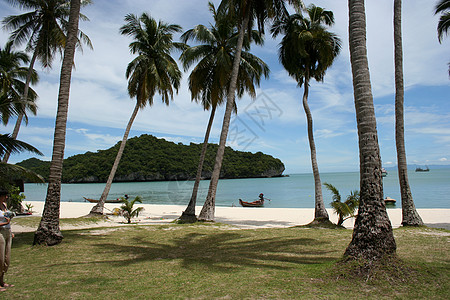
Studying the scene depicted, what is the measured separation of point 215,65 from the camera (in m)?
17.2

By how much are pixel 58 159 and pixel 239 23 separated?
10.5 m

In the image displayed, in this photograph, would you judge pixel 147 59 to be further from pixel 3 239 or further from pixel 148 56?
pixel 3 239

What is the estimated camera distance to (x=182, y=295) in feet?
14.4

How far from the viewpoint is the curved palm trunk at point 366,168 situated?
501 cm

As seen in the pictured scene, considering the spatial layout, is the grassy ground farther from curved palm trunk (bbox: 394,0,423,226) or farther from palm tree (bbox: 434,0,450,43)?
palm tree (bbox: 434,0,450,43)

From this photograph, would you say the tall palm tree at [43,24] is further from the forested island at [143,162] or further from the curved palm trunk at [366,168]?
the forested island at [143,162]

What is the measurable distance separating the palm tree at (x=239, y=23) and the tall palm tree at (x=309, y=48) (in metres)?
0.92

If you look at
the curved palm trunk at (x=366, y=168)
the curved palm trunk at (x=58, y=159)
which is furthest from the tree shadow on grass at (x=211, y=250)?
the curved palm trunk at (x=366, y=168)

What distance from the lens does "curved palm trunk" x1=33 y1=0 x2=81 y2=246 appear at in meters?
8.54

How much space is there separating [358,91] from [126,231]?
9548 millimetres

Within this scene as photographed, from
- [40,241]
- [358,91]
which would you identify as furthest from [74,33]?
[358,91]

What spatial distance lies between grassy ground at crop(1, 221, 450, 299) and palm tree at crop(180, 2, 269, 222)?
7433mm

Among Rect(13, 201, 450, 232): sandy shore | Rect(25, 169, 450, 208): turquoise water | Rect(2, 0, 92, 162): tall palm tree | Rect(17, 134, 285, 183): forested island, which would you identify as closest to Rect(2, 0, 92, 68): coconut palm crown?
Rect(2, 0, 92, 162): tall palm tree

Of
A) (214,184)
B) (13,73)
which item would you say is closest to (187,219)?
(214,184)
